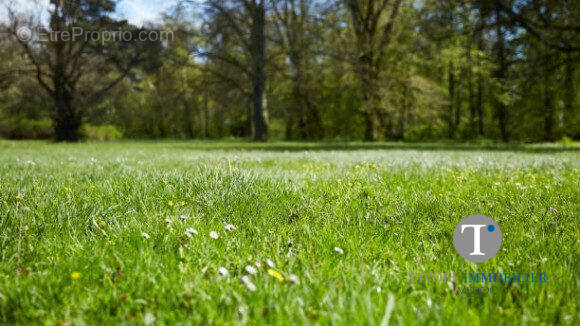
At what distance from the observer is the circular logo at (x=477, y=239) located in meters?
2.32

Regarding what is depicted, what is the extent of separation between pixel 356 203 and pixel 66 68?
103 feet

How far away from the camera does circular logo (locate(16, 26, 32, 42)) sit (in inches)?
975

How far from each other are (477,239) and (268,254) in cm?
145

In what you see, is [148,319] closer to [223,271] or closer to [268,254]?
[223,271]

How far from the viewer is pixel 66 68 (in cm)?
2817

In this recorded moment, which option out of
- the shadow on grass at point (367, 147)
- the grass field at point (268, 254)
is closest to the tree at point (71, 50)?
the shadow on grass at point (367, 147)

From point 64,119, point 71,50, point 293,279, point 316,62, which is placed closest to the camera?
point 293,279

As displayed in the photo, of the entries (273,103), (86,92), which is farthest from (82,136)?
(273,103)

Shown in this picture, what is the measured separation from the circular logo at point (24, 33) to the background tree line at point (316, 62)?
27 centimetres

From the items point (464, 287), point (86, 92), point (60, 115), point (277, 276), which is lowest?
point (464, 287)

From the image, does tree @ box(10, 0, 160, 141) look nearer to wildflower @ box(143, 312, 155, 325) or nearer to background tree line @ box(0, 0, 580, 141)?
background tree line @ box(0, 0, 580, 141)

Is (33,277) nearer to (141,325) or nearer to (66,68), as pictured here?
(141,325)

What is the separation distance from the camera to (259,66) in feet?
84.5

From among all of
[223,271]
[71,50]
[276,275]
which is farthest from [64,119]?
[276,275]
